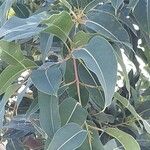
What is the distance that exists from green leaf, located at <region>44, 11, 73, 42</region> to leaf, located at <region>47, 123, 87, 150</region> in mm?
141

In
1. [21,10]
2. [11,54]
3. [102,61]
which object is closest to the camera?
[102,61]

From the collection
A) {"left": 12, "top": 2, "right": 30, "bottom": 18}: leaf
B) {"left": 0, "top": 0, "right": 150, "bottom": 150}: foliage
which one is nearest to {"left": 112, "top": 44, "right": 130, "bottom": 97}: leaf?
{"left": 0, "top": 0, "right": 150, "bottom": 150}: foliage

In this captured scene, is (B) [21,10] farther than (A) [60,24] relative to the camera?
Yes

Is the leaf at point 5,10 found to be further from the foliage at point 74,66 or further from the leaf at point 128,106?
Result: the leaf at point 128,106

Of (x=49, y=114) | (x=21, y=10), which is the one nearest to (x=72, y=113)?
(x=49, y=114)

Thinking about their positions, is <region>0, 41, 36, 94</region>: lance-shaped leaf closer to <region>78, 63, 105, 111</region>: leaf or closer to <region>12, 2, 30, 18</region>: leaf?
<region>78, 63, 105, 111</region>: leaf

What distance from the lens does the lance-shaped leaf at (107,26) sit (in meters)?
0.75

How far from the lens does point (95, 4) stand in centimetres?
82

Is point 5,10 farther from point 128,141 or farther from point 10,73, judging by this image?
point 128,141

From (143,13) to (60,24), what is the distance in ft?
0.61

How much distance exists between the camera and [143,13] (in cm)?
78

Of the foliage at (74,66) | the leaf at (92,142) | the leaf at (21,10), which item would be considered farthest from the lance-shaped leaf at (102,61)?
the leaf at (21,10)

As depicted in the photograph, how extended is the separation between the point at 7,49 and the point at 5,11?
0.07 meters

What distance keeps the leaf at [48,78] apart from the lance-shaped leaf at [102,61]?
6cm
